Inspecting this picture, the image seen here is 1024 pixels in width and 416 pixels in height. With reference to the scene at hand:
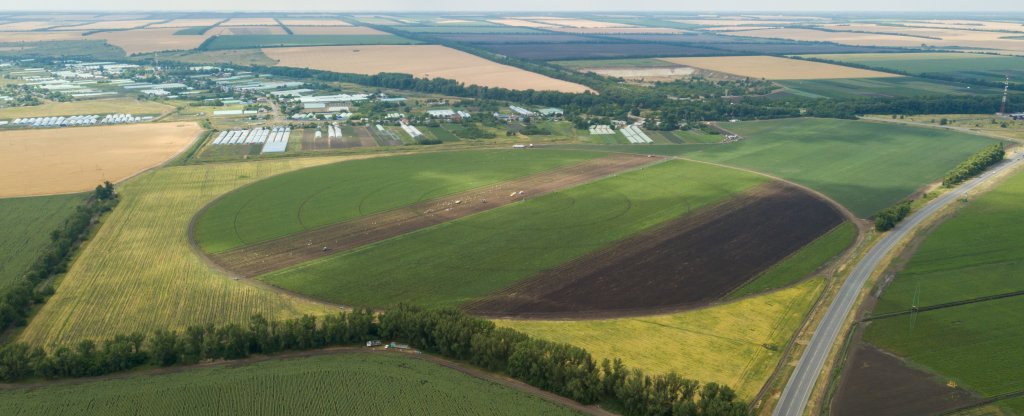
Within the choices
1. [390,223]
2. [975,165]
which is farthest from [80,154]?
[975,165]

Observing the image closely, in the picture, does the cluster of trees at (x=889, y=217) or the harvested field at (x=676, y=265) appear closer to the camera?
the harvested field at (x=676, y=265)

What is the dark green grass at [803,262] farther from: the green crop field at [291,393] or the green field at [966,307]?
the green crop field at [291,393]

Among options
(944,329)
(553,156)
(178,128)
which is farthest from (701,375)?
(178,128)

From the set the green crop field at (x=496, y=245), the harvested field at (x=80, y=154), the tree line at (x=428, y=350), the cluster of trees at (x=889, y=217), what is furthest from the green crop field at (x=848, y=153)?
the harvested field at (x=80, y=154)

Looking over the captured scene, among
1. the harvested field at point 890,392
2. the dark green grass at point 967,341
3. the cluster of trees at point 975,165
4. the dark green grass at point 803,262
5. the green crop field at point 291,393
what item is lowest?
the green crop field at point 291,393

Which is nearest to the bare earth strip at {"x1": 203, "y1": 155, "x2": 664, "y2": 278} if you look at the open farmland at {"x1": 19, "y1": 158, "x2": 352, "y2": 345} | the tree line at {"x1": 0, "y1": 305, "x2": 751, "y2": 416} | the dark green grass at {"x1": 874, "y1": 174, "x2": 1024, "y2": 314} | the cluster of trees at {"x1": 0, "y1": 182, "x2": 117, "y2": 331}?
the open farmland at {"x1": 19, "y1": 158, "x2": 352, "y2": 345}

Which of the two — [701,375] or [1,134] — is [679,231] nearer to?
[701,375]
